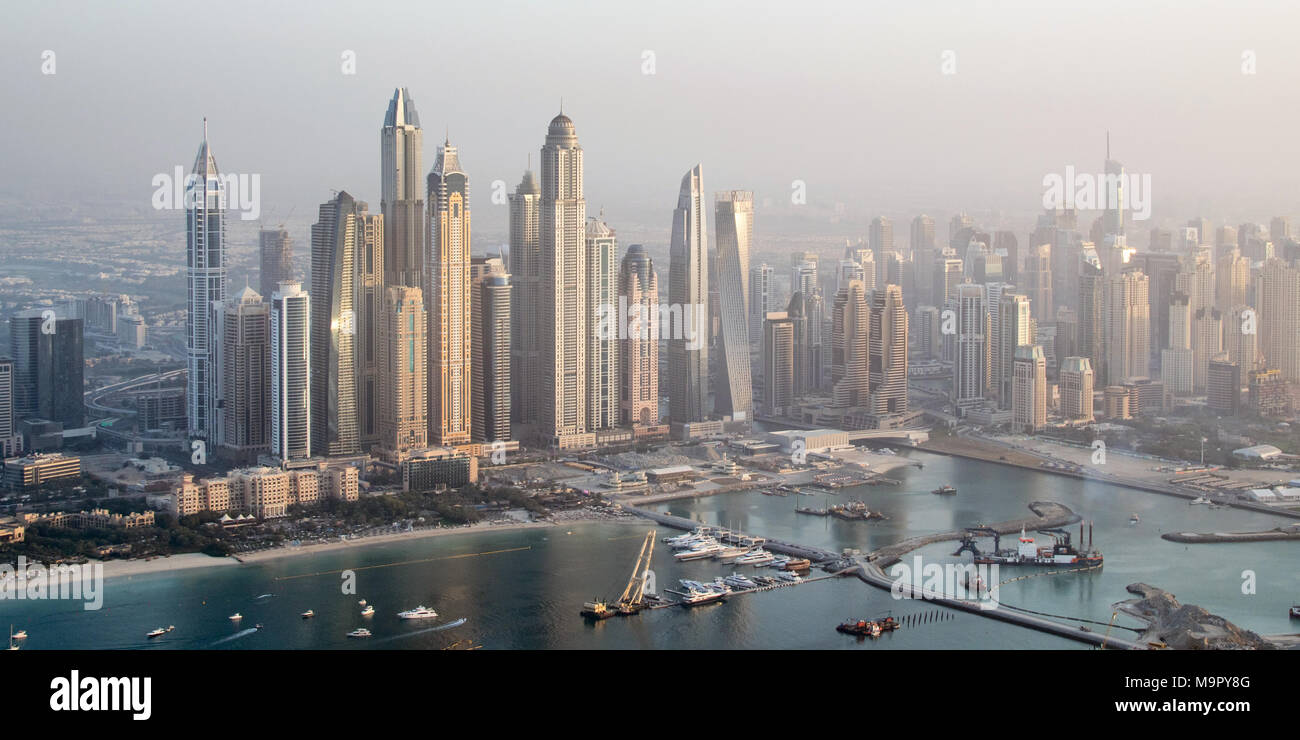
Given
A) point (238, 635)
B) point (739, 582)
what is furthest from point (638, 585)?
point (238, 635)

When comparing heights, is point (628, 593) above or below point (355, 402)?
below

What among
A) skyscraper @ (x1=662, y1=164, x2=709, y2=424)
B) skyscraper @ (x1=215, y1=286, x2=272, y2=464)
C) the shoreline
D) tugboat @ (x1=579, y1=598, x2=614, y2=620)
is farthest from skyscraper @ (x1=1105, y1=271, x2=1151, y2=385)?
tugboat @ (x1=579, y1=598, x2=614, y2=620)

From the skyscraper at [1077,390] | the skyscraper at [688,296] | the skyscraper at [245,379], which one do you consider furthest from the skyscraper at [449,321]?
the skyscraper at [1077,390]

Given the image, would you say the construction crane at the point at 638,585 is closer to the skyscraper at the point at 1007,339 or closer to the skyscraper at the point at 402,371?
the skyscraper at the point at 402,371

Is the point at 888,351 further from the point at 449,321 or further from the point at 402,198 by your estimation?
the point at 402,198
